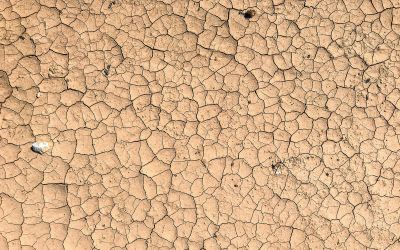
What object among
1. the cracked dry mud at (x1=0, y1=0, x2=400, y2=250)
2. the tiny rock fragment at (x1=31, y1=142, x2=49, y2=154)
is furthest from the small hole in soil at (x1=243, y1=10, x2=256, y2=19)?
the tiny rock fragment at (x1=31, y1=142, x2=49, y2=154)

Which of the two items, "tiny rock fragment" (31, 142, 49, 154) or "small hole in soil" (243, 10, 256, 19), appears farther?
"small hole in soil" (243, 10, 256, 19)

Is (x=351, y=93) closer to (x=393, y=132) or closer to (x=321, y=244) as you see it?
(x=393, y=132)

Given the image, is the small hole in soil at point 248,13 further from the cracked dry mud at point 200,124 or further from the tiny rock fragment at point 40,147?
the tiny rock fragment at point 40,147

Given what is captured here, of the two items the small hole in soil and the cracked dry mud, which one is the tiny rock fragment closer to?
the cracked dry mud

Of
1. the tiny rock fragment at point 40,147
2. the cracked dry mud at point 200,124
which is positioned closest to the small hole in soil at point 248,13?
the cracked dry mud at point 200,124

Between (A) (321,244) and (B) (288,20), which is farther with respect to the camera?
(B) (288,20)

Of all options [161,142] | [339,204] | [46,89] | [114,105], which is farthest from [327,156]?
[46,89]
